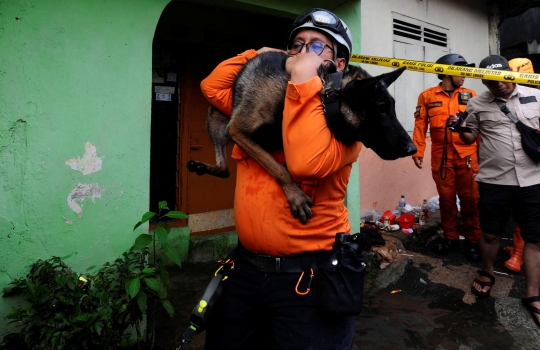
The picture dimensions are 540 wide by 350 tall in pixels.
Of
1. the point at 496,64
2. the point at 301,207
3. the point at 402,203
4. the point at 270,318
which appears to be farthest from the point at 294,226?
the point at 402,203

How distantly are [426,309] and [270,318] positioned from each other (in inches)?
115

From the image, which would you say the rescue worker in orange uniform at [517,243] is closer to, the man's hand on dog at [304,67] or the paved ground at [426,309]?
the paved ground at [426,309]

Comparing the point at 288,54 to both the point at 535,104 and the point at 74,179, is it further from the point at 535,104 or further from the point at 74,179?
the point at 535,104

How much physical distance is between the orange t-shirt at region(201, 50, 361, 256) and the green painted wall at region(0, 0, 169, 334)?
1.42 metres

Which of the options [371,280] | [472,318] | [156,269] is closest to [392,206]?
[371,280]

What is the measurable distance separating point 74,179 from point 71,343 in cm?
109

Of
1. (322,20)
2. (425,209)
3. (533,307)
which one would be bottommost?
(533,307)

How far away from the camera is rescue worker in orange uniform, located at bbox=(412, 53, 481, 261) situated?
496 cm

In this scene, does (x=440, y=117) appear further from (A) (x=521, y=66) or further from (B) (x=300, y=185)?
(B) (x=300, y=185)

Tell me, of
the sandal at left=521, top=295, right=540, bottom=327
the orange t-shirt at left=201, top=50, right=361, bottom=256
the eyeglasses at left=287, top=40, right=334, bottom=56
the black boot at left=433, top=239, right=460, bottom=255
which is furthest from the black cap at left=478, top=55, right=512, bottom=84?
the orange t-shirt at left=201, top=50, right=361, bottom=256

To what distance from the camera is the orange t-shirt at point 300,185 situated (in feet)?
4.74

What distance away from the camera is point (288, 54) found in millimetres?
1896

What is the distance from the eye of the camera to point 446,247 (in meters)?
5.16

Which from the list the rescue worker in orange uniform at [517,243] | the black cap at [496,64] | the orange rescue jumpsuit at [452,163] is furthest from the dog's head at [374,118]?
the orange rescue jumpsuit at [452,163]
